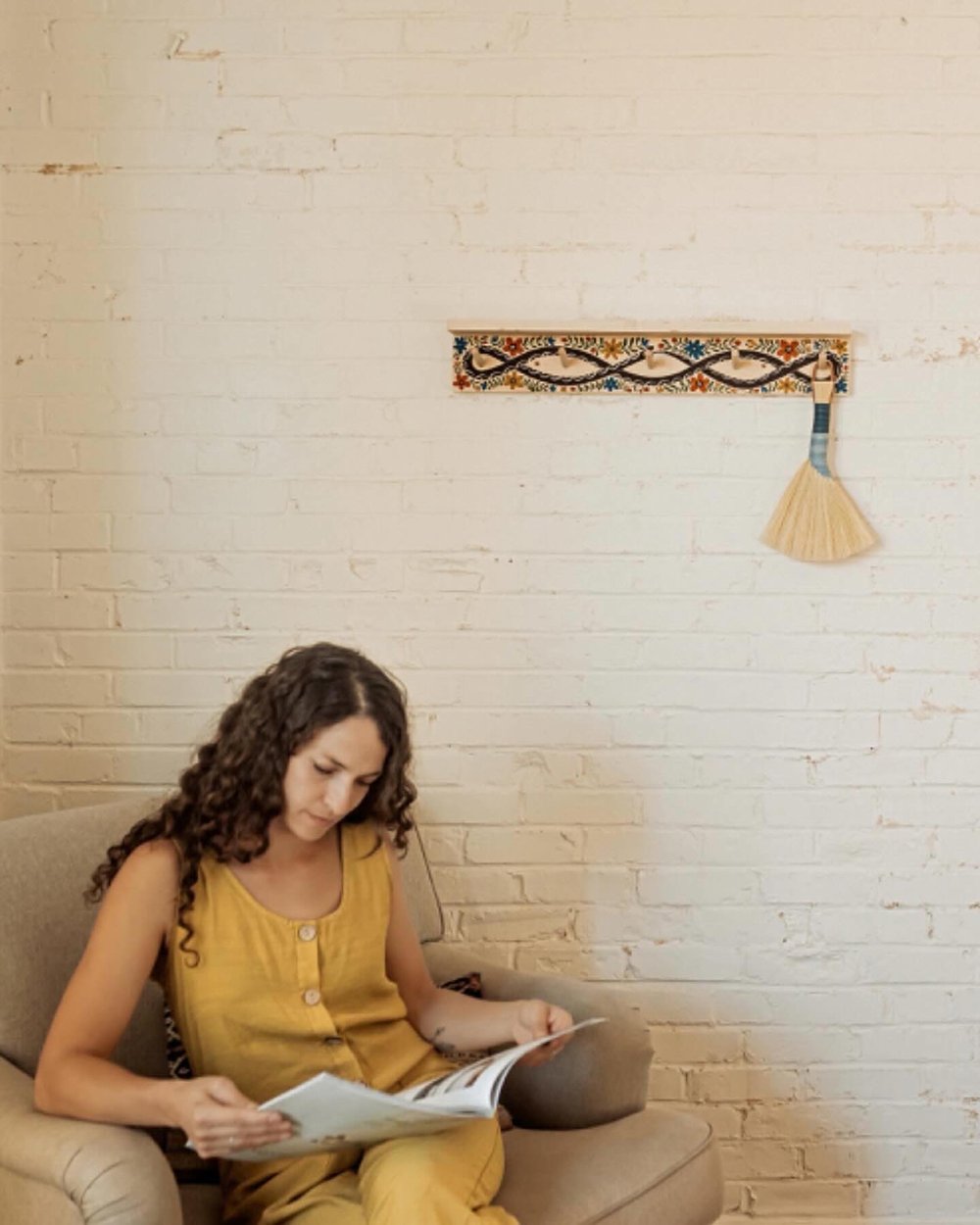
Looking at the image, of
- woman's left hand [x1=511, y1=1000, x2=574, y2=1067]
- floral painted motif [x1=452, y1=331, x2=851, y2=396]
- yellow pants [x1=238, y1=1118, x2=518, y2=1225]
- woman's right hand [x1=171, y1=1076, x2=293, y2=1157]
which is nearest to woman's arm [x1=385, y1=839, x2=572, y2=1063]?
woman's left hand [x1=511, y1=1000, x2=574, y2=1067]

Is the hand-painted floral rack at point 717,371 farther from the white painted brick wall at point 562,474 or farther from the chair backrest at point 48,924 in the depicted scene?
the chair backrest at point 48,924

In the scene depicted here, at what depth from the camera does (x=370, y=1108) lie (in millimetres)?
1691

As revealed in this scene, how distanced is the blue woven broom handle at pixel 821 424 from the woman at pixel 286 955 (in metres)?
0.99

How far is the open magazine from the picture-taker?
1659 mm

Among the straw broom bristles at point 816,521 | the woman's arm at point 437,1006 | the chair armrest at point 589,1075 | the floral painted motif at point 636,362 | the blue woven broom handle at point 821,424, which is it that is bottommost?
the chair armrest at point 589,1075

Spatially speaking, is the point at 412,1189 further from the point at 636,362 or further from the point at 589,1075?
the point at 636,362

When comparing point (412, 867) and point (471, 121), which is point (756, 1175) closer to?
point (412, 867)

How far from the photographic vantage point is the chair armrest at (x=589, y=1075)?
2244 millimetres

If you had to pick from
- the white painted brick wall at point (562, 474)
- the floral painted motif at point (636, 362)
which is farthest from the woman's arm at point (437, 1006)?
the floral painted motif at point (636, 362)

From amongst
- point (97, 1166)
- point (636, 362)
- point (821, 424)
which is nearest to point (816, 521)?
point (821, 424)

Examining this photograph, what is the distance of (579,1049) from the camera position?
226 centimetres

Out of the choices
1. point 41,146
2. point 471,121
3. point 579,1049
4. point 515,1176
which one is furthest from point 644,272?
point 515,1176

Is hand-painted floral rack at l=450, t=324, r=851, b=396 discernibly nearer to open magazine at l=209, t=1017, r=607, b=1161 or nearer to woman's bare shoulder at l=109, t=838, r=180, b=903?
woman's bare shoulder at l=109, t=838, r=180, b=903

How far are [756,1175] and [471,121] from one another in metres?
1.88
